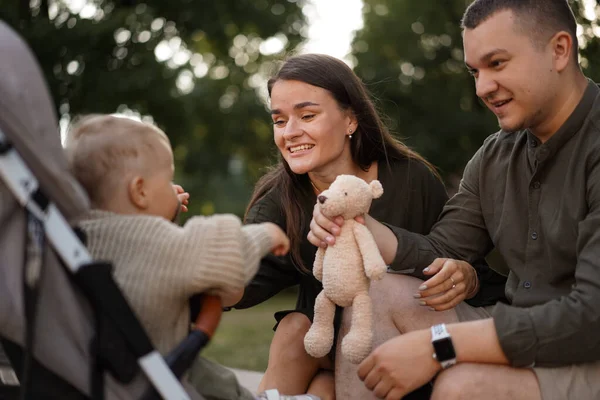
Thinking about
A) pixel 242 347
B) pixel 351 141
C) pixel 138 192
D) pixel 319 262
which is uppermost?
pixel 138 192

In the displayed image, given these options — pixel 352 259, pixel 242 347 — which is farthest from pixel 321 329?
pixel 242 347

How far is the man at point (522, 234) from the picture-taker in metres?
2.39

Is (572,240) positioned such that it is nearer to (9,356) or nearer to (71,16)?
(9,356)

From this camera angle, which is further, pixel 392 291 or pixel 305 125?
pixel 305 125

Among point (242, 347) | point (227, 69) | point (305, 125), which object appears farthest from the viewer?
point (227, 69)

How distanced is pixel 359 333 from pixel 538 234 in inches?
26.4

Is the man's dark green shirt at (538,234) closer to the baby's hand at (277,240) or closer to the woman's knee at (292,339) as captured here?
the woman's knee at (292,339)

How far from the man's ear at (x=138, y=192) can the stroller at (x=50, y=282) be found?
28 centimetres

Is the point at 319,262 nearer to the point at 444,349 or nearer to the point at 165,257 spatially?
the point at 444,349

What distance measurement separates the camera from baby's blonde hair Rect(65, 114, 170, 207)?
7.17 feet

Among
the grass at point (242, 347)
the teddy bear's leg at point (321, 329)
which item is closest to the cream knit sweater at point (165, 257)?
the teddy bear's leg at point (321, 329)

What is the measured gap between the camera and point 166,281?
2086 mm

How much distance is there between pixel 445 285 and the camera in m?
2.76

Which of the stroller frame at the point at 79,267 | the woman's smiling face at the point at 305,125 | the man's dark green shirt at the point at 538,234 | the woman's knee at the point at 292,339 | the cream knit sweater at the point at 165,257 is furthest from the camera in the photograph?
the woman's smiling face at the point at 305,125
